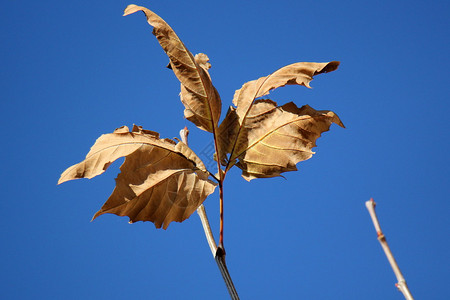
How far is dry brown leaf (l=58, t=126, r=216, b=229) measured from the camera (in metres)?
0.50

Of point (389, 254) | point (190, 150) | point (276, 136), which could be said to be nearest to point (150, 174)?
point (190, 150)

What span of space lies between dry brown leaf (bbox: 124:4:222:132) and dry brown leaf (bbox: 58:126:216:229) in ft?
0.15

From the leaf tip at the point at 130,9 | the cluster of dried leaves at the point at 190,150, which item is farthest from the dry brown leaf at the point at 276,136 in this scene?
the leaf tip at the point at 130,9

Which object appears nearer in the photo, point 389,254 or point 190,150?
point 389,254

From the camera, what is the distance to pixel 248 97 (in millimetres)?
571

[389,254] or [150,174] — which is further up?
[150,174]

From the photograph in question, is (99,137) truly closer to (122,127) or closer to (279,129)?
(122,127)

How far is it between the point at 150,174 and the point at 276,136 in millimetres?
155

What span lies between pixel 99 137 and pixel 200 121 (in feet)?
0.39

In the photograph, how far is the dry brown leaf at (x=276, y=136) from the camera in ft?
1.82

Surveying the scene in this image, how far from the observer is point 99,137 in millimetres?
534

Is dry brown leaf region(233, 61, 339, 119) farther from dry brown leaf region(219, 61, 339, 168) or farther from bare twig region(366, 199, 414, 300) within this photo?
bare twig region(366, 199, 414, 300)

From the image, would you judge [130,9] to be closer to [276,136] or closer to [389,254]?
[276,136]

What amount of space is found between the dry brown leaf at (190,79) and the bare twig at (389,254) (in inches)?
10.9
